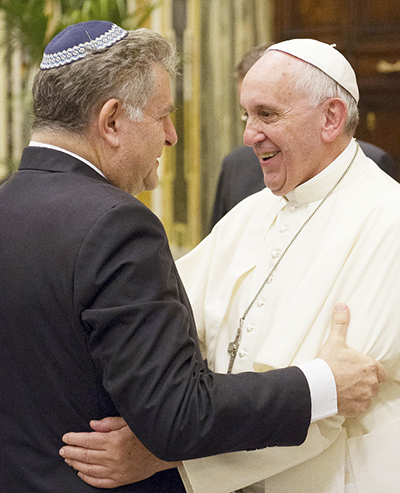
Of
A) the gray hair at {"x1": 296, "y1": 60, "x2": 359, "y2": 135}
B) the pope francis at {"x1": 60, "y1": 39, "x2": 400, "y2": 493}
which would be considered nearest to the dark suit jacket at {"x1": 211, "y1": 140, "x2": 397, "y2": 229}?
the pope francis at {"x1": 60, "y1": 39, "x2": 400, "y2": 493}

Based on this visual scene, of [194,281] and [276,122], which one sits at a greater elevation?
[276,122]

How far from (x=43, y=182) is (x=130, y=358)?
484mm

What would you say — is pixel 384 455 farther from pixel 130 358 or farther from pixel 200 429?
pixel 130 358

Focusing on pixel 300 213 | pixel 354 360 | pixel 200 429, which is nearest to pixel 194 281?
pixel 300 213

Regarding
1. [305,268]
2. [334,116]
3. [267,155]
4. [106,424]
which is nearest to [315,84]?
[334,116]

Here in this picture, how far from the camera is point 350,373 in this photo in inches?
60.1

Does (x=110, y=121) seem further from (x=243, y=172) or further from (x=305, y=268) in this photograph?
(x=243, y=172)

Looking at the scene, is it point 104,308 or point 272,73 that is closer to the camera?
point 104,308

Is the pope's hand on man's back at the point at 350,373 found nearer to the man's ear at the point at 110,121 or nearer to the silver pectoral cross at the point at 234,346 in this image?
the silver pectoral cross at the point at 234,346

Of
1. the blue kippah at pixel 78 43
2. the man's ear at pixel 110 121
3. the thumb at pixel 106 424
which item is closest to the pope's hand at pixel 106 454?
the thumb at pixel 106 424

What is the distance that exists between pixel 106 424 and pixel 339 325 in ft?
2.10

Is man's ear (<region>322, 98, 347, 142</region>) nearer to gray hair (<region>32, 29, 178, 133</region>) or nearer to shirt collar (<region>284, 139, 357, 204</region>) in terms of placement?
shirt collar (<region>284, 139, 357, 204</region>)

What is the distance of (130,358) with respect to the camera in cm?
129

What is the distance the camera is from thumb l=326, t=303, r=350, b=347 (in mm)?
1592
